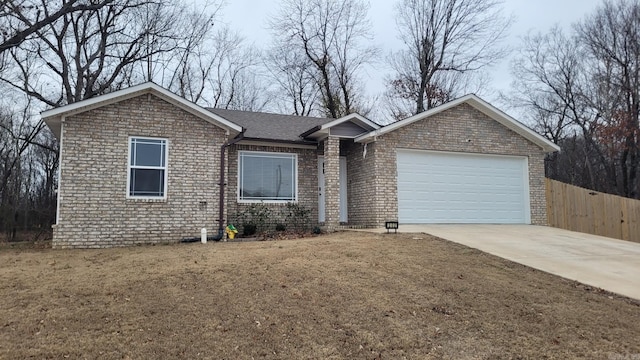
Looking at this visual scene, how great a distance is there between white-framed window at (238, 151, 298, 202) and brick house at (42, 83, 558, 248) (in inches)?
1.2

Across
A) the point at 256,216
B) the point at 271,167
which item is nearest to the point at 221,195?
the point at 256,216

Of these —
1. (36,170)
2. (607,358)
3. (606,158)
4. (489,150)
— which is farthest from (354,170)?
(36,170)

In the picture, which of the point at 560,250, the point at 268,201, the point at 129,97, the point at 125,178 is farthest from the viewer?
the point at 268,201

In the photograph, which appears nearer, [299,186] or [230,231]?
[230,231]

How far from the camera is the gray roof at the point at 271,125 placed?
44.8ft

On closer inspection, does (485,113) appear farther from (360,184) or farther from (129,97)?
(129,97)

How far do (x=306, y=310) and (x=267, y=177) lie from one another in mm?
8232

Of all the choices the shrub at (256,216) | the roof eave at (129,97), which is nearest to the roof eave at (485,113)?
the shrub at (256,216)

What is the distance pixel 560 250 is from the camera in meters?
9.98

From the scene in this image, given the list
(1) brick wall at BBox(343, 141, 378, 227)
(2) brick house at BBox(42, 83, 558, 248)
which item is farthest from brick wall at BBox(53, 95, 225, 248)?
(1) brick wall at BBox(343, 141, 378, 227)

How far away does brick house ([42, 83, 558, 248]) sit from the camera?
1072 centimetres

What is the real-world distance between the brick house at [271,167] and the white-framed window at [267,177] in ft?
0.10

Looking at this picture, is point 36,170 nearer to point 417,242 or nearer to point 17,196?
point 17,196

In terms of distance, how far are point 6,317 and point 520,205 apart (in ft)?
46.1
